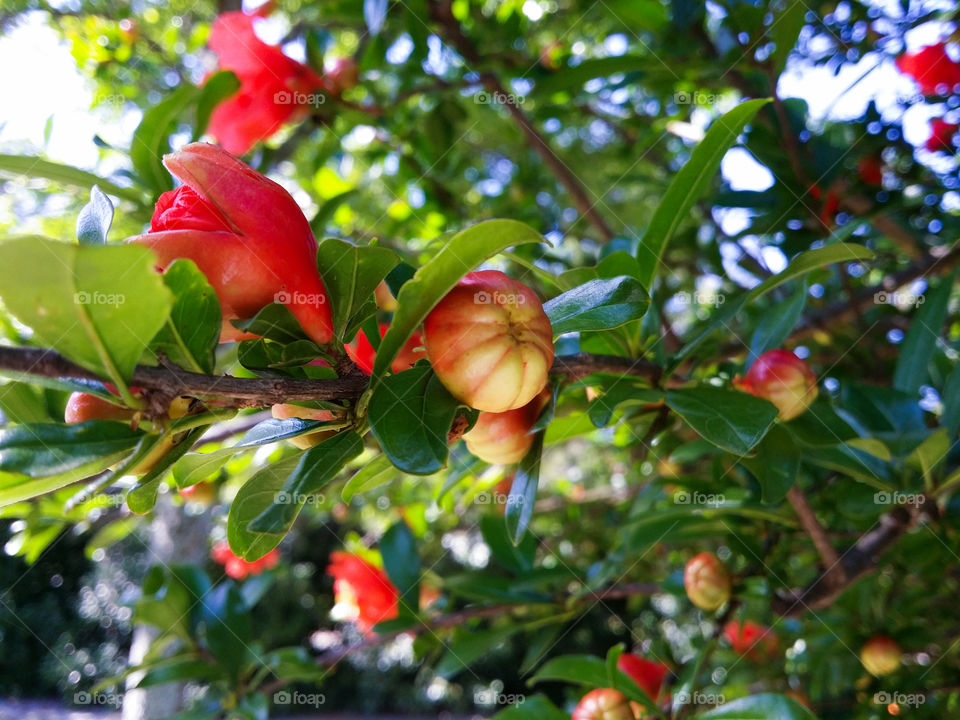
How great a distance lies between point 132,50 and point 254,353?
2029mm

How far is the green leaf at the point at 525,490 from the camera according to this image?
0.52 m

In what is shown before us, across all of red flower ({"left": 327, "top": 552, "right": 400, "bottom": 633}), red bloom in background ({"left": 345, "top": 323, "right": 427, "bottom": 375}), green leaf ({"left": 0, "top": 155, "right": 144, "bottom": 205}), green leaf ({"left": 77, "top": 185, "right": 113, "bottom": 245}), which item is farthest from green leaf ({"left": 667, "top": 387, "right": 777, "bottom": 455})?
red flower ({"left": 327, "top": 552, "right": 400, "bottom": 633})

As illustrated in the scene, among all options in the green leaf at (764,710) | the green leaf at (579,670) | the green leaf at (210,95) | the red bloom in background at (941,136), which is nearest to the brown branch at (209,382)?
the green leaf at (764,710)

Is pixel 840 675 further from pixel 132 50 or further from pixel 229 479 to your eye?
pixel 132 50

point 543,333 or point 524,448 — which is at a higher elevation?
point 543,333

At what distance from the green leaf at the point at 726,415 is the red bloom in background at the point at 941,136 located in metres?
1.38

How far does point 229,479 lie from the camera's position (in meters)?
1.77

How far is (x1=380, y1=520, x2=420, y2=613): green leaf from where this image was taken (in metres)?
1.26

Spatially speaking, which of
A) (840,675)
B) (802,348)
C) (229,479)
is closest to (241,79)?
(229,479)

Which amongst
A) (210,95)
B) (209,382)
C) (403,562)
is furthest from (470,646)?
(210,95)

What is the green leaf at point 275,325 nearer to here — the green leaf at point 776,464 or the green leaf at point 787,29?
the green leaf at point 776,464

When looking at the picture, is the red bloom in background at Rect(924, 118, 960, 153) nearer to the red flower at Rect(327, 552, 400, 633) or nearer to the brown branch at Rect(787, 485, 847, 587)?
the brown branch at Rect(787, 485, 847, 587)

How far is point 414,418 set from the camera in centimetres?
46

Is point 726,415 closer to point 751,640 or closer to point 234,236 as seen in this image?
point 234,236
